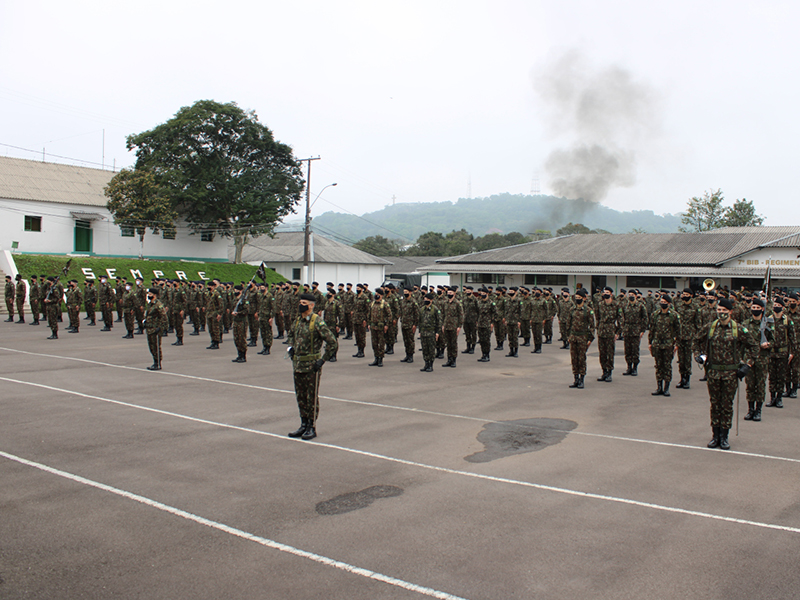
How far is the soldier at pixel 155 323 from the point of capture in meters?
13.5

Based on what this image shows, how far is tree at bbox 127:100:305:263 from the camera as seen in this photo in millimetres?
43188

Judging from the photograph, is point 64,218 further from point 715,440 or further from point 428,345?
point 715,440

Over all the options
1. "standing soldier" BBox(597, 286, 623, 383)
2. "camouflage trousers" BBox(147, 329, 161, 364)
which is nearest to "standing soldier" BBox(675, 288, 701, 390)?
"standing soldier" BBox(597, 286, 623, 383)

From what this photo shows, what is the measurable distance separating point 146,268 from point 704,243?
35913mm

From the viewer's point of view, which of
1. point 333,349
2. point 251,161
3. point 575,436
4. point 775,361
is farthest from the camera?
point 251,161

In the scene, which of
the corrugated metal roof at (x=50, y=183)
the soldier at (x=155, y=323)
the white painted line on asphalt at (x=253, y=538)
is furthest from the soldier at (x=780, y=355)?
the corrugated metal roof at (x=50, y=183)

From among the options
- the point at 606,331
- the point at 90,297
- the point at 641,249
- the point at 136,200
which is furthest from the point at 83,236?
the point at 606,331

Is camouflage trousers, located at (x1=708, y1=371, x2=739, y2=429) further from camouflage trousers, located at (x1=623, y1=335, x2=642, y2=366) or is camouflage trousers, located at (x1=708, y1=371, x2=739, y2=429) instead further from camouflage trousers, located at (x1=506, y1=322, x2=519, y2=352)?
camouflage trousers, located at (x1=506, y1=322, x2=519, y2=352)

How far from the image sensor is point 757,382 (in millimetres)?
9734

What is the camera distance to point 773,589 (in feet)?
14.4

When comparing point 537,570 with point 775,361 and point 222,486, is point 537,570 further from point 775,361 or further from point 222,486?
point 775,361

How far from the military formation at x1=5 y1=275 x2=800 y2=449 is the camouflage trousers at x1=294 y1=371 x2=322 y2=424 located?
16 millimetres

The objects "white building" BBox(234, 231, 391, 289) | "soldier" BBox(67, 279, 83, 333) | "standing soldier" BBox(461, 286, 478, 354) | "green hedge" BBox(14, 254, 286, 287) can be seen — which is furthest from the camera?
"white building" BBox(234, 231, 391, 289)

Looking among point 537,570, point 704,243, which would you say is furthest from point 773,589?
point 704,243
